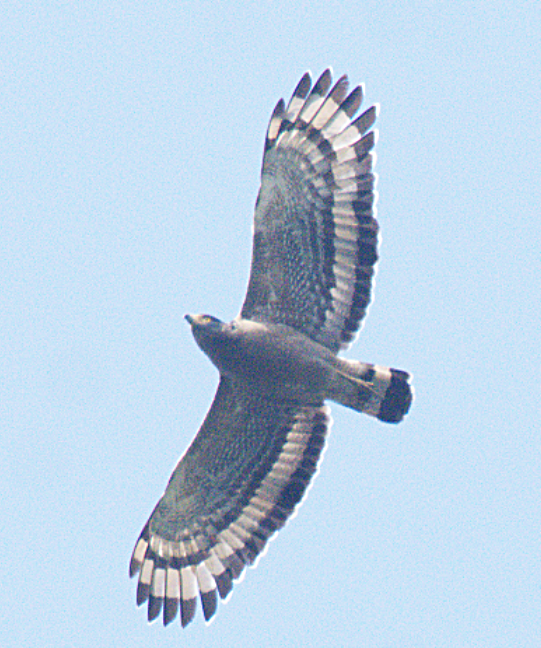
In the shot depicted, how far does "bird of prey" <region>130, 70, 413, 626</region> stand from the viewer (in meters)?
14.4

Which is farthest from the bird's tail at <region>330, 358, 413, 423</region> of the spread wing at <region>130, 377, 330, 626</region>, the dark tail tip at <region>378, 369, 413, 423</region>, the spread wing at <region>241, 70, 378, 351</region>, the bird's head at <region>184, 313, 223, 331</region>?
the bird's head at <region>184, 313, 223, 331</region>

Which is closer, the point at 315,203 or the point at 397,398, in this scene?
the point at 315,203

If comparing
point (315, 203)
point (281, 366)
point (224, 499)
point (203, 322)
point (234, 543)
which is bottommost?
point (234, 543)

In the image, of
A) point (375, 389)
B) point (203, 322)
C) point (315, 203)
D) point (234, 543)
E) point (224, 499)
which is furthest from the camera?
point (224, 499)

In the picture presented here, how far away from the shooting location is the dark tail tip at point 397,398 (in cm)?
1458

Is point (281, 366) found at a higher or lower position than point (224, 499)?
higher

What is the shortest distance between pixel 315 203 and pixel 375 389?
2.32 m

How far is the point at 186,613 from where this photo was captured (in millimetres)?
14891

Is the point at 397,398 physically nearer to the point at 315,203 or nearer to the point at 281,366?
the point at 281,366

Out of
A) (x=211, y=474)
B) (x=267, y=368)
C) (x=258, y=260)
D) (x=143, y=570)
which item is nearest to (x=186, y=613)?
(x=143, y=570)

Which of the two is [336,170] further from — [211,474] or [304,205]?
[211,474]

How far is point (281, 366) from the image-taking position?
14336 mm

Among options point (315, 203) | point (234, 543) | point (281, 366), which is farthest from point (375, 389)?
point (234, 543)

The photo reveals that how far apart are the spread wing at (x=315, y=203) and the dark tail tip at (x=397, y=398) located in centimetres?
83
